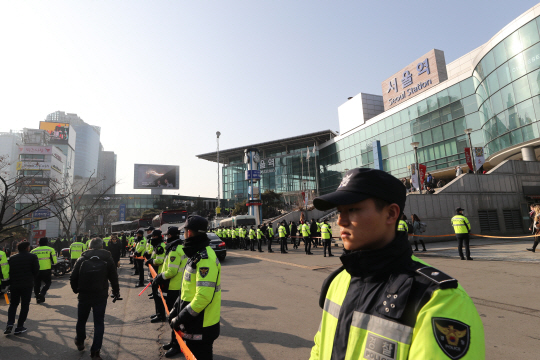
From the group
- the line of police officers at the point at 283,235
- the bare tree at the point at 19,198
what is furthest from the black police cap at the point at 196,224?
the line of police officers at the point at 283,235

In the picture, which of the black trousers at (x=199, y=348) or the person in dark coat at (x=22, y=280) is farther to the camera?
the person in dark coat at (x=22, y=280)

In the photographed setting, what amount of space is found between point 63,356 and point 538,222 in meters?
14.8

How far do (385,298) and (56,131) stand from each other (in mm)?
137583

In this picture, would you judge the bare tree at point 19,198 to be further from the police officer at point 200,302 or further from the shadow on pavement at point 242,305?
the police officer at point 200,302

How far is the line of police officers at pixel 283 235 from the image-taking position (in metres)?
15.4

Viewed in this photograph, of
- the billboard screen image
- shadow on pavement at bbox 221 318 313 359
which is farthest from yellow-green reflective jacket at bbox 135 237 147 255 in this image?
the billboard screen image

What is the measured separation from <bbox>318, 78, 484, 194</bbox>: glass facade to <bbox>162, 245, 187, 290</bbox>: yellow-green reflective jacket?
3126cm

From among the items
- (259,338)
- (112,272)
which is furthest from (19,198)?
(259,338)

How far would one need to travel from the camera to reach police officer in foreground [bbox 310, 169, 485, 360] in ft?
3.41

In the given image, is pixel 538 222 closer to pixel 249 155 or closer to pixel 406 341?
pixel 406 341

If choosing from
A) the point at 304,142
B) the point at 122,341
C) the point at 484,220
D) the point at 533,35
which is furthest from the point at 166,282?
the point at 304,142

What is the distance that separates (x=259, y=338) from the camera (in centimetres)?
489

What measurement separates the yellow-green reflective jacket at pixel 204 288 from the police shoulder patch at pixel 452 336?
256 cm

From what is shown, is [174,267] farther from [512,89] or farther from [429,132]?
[429,132]
